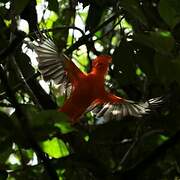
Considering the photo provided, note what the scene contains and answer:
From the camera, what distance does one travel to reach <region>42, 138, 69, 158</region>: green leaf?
150 centimetres

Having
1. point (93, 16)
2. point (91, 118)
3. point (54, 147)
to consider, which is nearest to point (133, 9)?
point (54, 147)

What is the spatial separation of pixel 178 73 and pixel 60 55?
2.29 feet

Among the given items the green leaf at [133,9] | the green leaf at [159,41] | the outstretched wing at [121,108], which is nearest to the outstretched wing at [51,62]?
the outstretched wing at [121,108]

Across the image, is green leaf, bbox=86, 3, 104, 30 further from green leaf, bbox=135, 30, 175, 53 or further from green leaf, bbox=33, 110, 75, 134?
green leaf, bbox=33, 110, 75, 134

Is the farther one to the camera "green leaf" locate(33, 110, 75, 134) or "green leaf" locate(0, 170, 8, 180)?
"green leaf" locate(0, 170, 8, 180)

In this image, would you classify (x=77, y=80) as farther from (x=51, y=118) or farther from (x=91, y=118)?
(x=51, y=118)

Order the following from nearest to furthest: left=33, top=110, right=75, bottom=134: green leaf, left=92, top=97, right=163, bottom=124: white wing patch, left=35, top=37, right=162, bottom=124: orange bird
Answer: left=33, top=110, right=75, bottom=134: green leaf
left=35, top=37, right=162, bottom=124: orange bird
left=92, top=97, right=163, bottom=124: white wing patch

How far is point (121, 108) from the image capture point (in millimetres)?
2121

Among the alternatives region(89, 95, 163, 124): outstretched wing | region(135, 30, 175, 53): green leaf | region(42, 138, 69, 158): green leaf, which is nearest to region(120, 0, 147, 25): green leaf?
region(135, 30, 175, 53): green leaf

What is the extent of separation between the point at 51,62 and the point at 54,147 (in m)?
0.47

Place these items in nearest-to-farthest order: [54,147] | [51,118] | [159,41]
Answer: [51,118] < [159,41] < [54,147]

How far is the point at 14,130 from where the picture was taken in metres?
1.07

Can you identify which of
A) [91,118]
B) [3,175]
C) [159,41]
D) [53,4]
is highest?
[53,4]

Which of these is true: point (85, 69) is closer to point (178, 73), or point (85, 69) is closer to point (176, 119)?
point (176, 119)
